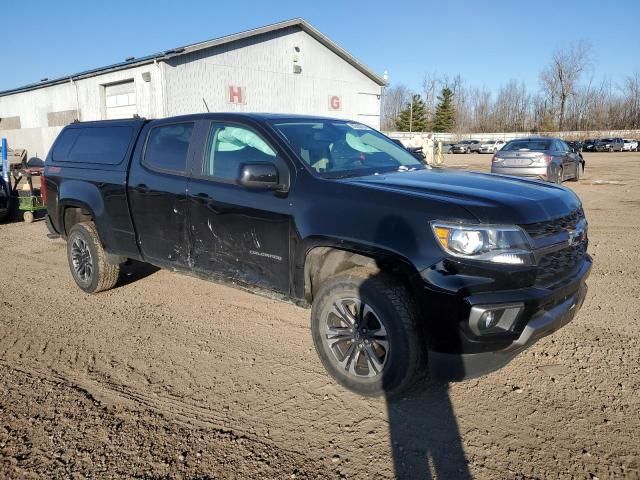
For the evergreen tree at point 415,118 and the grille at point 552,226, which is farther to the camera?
the evergreen tree at point 415,118

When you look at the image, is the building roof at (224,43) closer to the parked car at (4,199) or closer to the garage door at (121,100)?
the garage door at (121,100)

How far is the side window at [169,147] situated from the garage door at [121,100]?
51.7 ft

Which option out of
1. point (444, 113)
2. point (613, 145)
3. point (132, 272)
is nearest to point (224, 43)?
point (132, 272)

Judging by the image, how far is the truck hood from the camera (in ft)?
9.41

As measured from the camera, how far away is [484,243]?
2803 millimetres

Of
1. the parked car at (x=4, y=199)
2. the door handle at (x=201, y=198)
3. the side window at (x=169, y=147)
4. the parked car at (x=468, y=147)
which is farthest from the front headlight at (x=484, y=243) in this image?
the parked car at (x=468, y=147)

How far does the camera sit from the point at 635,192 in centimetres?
1398

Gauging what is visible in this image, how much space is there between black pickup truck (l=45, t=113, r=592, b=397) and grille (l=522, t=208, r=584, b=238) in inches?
0.5

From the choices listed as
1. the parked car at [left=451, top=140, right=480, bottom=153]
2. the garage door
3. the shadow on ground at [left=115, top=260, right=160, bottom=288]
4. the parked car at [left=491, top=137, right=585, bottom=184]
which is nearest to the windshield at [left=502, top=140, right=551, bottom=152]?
the parked car at [left=491, top=137, right=585, bottom=184]

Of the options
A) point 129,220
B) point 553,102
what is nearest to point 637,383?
point 129,220

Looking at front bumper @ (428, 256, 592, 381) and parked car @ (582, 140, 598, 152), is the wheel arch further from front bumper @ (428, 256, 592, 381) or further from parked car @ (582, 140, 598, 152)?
parked car @ (582, 140, 598, 152)

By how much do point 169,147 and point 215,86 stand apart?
16234 millimetres

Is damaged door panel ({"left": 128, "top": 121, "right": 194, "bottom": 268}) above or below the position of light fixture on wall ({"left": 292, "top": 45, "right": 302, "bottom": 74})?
below

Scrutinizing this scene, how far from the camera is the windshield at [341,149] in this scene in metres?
3.74
